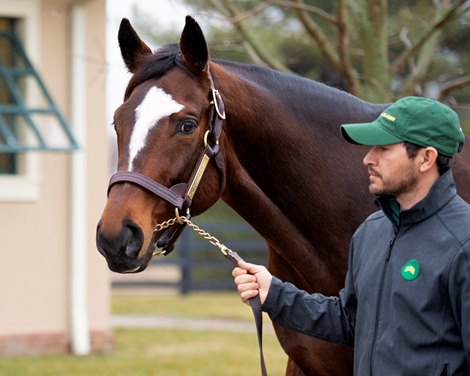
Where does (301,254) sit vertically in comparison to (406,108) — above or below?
below

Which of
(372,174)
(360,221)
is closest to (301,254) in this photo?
(360,221)

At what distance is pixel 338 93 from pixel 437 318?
1.50 metres

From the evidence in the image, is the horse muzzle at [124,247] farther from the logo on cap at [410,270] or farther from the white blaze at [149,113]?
the logo on cap at [410,270]

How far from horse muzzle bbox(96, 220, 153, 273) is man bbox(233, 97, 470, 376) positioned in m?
0.72

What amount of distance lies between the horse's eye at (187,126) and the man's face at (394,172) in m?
0.82

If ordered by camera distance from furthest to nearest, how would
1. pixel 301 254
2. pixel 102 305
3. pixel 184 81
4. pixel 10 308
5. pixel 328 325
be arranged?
1. pixel 102 305
2. pixel 10 308
3. pixel 301 254
4. pixel 184 81
5. pixel 328 325

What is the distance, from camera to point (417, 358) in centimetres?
271

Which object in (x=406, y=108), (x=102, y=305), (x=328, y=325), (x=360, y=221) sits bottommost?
(x=102, y=305)

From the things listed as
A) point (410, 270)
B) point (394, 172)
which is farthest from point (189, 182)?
point (410, 270)

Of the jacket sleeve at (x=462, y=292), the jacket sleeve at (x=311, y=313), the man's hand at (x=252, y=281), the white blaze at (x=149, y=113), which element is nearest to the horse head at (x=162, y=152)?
the white blaze at (x=149, y=113)

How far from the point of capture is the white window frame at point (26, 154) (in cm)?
990

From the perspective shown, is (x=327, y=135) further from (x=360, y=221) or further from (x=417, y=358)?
(x=417, y=358)

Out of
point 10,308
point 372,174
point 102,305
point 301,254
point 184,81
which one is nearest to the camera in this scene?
point 372,174

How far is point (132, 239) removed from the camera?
318 centimetres
